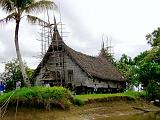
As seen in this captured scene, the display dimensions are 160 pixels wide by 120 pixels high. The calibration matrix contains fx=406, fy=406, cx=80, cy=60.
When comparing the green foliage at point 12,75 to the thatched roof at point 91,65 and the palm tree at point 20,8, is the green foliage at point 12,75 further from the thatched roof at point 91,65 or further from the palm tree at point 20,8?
the palm tree at point 20,8

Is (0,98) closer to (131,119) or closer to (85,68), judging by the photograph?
(131,119)

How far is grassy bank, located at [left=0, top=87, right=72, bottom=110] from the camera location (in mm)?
31203

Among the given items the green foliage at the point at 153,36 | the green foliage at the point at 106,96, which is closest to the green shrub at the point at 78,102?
the green foliage at the point at 106,96

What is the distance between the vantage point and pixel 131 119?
33.5 meters

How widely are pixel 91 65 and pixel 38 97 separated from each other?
22.0 meters

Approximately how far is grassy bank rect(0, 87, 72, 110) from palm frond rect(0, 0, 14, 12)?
6526 millimetres

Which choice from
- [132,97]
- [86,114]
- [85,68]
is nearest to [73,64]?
[85,68]

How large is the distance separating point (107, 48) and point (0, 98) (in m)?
49.7

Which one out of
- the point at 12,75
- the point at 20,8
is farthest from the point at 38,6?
the point at 12,75

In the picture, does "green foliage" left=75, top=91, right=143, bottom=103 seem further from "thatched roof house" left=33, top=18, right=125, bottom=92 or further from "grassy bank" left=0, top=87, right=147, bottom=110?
"thatched roof house" left=33, top=18, right=125, bottom=92

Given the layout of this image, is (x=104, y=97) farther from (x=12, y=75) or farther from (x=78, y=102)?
(x=12, y=75)

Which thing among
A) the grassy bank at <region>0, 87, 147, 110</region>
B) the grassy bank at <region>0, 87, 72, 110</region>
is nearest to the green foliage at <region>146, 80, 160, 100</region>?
the grassy bank at <region>0, 87, 147, 110</region>

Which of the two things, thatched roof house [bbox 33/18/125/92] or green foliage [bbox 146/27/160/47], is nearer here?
thatched roof house [bbox 33/18/125/92]

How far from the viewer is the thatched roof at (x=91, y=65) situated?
4878 cm
